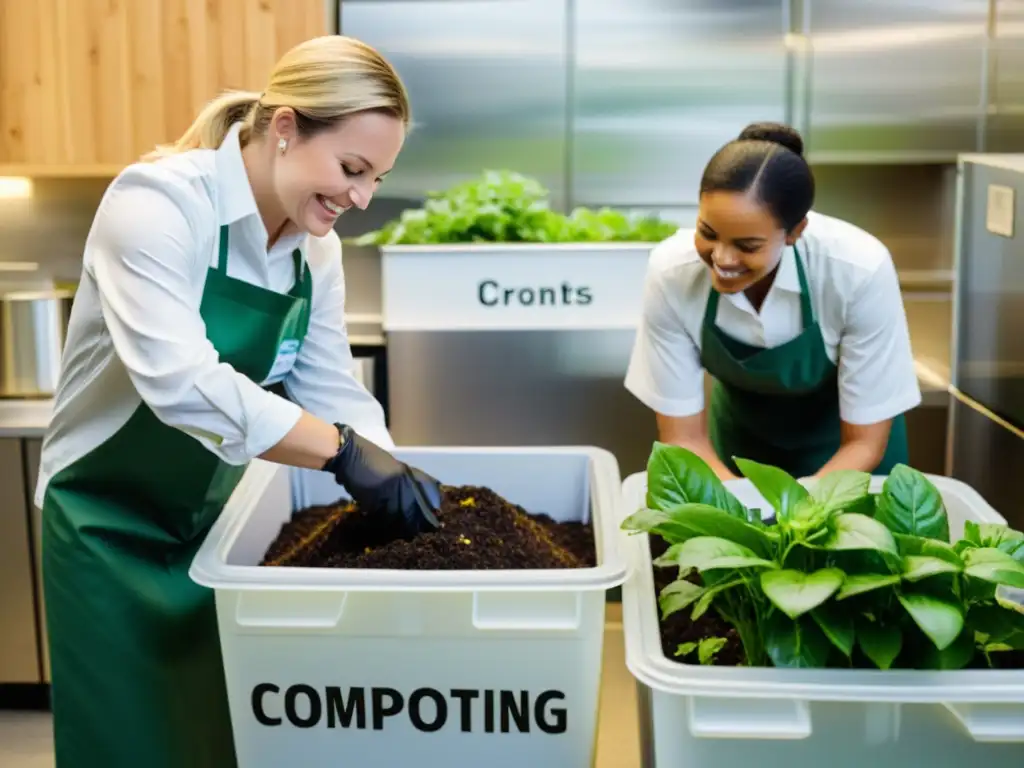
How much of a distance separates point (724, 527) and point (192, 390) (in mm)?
609

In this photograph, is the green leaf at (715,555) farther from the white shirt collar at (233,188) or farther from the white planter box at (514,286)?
the white planter box at (514,286)

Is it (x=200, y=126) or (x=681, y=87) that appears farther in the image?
(x=681, y=87)

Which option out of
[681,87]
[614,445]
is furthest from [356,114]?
[681,87]

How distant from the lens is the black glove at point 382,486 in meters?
1.46

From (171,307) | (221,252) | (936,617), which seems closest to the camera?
(936,617)

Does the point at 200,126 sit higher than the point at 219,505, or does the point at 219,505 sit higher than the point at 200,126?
the point at 200,126

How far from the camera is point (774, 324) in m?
1.96

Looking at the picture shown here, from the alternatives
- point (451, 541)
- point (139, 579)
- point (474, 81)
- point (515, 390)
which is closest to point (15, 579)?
point (515, 390)

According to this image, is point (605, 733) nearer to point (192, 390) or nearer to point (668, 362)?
point (668, 362)

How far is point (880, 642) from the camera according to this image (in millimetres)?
1123

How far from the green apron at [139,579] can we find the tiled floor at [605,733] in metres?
1.03

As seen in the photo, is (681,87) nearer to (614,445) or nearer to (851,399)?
(614,445)

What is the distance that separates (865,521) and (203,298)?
866 mm

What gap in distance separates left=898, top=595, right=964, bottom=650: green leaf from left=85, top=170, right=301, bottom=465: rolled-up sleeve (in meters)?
0.71
